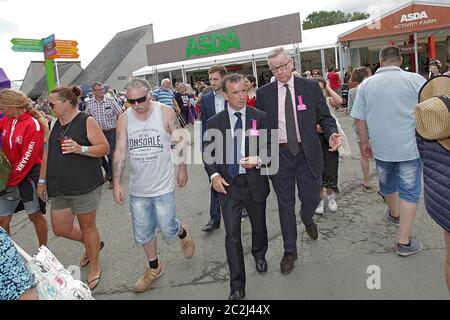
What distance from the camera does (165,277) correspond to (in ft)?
11.7

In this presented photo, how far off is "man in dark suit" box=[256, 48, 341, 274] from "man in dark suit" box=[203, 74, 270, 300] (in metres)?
0.33

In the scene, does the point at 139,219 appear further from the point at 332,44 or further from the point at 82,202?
the point at 332,44

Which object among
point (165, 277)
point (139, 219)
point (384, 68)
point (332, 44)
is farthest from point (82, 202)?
point (332, 44)

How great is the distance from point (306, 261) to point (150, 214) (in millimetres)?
1543

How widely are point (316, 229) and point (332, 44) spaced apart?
15.4 meters

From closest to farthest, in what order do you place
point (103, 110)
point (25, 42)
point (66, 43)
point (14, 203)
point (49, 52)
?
point (14, 203) → point (103, 110) → point (25, 42) → point (49, 52) → point (66, 43)

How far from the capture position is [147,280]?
11.1 feet

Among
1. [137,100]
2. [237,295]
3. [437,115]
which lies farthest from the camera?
[137,100]

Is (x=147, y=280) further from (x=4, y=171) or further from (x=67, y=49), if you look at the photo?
(x=67, y=49)

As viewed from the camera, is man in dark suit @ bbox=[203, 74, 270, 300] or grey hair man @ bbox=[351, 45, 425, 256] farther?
grey hair man @ bbox=[351, 45, 425, 256]

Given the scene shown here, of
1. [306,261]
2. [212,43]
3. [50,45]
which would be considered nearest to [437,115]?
[306,261]

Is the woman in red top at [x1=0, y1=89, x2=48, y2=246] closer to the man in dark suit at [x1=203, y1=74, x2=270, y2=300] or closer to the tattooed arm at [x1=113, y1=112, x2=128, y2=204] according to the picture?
the tattooed arm at [x1=113, y1=112, x2=128, y2=204]

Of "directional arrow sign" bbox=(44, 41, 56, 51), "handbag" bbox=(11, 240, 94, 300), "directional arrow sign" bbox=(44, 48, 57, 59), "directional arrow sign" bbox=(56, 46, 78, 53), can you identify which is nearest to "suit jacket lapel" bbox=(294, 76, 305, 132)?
"handbag" bbox=(11, 240, 94, 300)

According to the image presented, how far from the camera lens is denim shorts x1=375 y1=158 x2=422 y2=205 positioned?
337 cm
